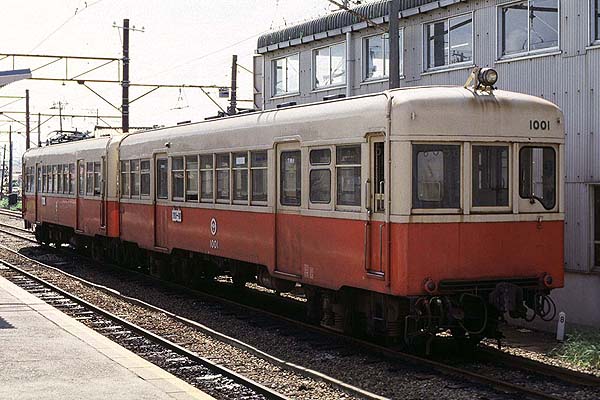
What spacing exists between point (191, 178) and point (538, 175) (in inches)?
285

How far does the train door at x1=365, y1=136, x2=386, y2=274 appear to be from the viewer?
10.5m

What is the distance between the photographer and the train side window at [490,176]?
34.8 ft

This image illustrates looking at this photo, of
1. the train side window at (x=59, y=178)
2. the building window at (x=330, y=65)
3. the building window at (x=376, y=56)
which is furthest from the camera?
the train side window at (x=59, y=178)

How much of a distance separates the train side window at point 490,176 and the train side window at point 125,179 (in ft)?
36.7

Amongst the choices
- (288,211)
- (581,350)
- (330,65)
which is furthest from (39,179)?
(581,350)

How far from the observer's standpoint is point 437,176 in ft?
34.4

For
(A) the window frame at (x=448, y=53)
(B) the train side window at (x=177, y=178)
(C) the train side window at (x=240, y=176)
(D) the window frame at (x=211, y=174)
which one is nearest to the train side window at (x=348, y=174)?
(C) the train side window at (x=240, y=176)

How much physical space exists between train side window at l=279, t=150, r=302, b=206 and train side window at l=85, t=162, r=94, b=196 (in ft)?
36.2

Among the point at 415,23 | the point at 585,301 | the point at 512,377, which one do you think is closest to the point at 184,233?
the point at 415,23

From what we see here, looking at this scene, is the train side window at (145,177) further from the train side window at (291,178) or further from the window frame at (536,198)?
the window frame at (536,198)

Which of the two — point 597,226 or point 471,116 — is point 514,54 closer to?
point 597,226

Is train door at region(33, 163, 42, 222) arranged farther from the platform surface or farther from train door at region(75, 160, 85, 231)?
the platform surface

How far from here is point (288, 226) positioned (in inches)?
500

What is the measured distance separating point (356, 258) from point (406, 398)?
2284 mm
